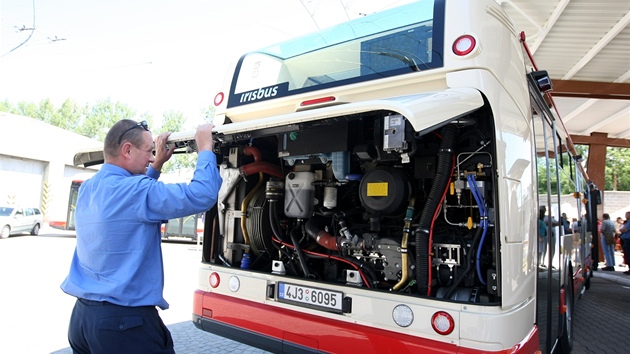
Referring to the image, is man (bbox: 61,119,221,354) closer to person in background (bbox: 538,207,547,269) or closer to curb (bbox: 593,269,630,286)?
person in background (bbox: 538,207,547,269)

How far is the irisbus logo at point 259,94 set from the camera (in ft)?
11.9

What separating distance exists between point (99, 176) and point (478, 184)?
2283 mm

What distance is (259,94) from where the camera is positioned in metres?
3.80

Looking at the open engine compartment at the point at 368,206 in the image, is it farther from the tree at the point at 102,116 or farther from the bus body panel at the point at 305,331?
the tree at the point at 102,116

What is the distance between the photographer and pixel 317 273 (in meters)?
3.60

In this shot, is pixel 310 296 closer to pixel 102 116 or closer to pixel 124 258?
pixel 124 258

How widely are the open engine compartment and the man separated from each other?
3.23 ft


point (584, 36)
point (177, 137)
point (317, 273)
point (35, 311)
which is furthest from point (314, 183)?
point (584, 36)

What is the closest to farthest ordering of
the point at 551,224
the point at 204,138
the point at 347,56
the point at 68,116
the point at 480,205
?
1. the point at 204,138
2. the point at 480,205
3. the point at 347,56
4. the point at 551,224
5. the point at 68,116

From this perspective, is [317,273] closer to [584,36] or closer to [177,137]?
[177,137]

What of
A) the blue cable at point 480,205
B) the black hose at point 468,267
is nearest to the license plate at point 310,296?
the black hose at point 468,267

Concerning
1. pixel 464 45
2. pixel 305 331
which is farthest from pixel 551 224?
pixel 305 331

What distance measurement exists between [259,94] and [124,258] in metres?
2.04

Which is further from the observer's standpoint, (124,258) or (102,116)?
(102,116)
